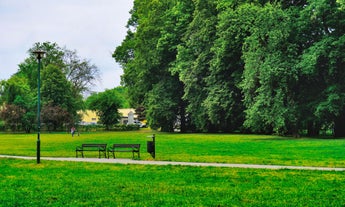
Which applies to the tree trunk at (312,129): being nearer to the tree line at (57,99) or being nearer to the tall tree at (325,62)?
the tall tree at (325,62)

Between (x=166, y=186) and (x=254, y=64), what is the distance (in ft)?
103

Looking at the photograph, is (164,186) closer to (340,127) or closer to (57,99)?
(340,127)

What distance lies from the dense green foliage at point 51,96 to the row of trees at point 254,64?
2508 centimetres

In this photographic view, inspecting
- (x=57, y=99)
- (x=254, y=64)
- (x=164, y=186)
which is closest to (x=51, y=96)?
(x=57, y=99)

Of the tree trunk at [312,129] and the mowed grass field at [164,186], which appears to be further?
the tree trunk at [312,129]

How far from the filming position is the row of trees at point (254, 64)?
135ft

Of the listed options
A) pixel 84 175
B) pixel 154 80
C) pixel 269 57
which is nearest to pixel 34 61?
pixel 154 80

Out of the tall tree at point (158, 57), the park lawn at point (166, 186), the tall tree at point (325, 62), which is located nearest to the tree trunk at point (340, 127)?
the tall tree at point (325, 62)

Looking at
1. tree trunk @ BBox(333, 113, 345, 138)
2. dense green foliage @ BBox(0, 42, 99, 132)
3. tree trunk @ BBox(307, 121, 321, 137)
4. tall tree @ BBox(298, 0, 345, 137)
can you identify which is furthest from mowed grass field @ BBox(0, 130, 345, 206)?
dense green foliage @ BBox(0, 42, 99, 132)

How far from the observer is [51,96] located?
282 ft

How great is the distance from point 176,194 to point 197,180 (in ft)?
8.49

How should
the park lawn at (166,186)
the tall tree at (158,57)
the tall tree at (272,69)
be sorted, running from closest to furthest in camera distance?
the park lawn at (166,186)
the tall tree at (272,69)
the tall tree at (158,57)

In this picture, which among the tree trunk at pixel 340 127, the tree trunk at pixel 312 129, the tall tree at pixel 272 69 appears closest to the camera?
the tall tree at pixel 272 69

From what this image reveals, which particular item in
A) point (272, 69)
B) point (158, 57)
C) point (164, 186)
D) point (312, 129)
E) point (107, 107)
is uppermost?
point (158, 57)
